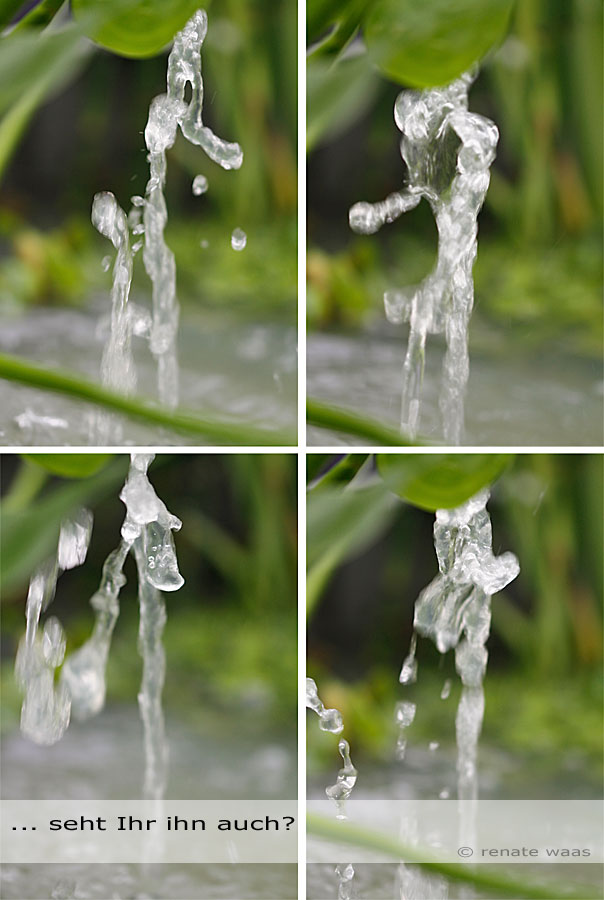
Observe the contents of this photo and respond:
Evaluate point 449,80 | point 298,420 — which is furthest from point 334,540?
point 449,80

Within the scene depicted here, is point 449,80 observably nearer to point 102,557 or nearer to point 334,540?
point 334,540

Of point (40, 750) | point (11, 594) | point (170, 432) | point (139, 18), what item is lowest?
point (40, 750)

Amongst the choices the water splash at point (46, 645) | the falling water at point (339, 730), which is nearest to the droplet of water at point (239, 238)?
the water splash at point (46, 645)

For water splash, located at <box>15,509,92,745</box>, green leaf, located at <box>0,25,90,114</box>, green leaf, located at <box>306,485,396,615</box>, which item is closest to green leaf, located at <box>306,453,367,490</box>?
green leaf, located at <box>306,485,396,615</box>

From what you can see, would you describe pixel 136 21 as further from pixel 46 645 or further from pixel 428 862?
pixel 428 862

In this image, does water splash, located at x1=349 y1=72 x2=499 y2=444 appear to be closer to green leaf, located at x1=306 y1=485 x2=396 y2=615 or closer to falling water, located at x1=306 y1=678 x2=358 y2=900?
green leaf, located at x1=306 y1=485 x2=396 y2=615

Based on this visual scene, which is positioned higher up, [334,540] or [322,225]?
[322,225]
